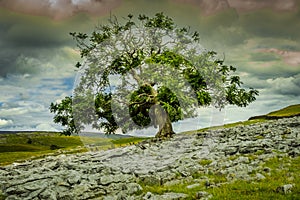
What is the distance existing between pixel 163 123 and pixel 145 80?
6.50 m

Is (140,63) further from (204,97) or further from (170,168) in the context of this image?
(170,168)

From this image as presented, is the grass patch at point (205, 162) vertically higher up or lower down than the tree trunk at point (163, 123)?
lower down

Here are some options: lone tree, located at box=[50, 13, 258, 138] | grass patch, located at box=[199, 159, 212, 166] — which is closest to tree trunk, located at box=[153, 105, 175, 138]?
lone tree, located at box=[50, 13, 258, 138]

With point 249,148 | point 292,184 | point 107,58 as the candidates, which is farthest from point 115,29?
point 292,184

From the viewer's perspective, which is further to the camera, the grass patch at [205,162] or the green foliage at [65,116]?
the green foliage at [65,116]

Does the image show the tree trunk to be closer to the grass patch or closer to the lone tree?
the lone tree

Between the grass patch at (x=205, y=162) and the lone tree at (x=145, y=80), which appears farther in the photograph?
the lone tree at (x=145, y=80)

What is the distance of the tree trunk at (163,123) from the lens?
1706 inches

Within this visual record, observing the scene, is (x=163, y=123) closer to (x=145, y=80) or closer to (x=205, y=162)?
(x=145, y=80)

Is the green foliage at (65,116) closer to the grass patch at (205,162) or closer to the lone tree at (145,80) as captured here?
the lone tree at (145,80)

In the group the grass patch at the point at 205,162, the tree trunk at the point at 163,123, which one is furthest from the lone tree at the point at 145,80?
the grass patch at the point at 205,162

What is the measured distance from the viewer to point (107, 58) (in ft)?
150

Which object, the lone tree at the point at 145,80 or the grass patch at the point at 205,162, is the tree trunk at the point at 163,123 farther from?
the grass patch at the point at 205,162

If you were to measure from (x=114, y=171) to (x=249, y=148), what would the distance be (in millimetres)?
9565
